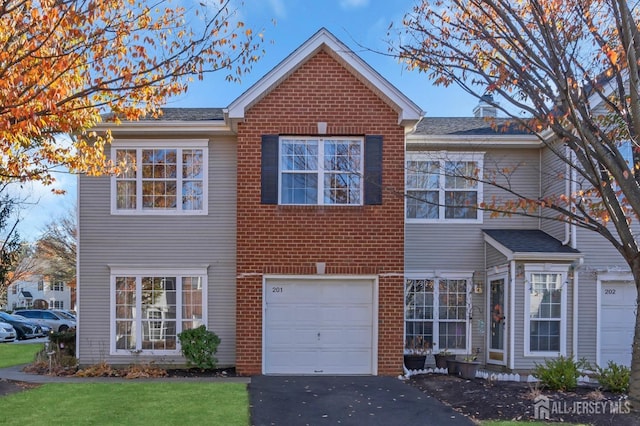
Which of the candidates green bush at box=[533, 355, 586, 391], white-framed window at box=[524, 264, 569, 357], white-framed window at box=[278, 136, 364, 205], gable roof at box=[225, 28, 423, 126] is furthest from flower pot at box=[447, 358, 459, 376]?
gable roof at box=[225, 28, 423, 126]

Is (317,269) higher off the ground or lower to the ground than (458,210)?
lower

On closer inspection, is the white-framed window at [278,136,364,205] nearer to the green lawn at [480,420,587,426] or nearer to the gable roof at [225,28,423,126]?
the gable roof at [225,28,423,126]

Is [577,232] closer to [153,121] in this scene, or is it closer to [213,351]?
[213,351]

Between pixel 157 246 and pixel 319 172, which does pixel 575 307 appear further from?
pixel 157 246

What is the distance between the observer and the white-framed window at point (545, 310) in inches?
465

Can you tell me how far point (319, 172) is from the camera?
1154cm

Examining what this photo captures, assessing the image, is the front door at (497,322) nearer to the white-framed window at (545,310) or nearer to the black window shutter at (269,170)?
the white-framed window at (545,310)

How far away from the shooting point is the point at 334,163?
38.1 ft

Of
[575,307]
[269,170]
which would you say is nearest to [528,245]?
[575,307]

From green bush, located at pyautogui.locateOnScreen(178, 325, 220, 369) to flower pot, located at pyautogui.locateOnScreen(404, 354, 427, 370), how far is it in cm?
436

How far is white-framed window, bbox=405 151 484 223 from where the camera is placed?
12.9m

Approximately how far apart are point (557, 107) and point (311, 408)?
6.12 m

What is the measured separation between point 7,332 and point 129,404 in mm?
19062

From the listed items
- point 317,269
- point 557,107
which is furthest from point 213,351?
point 557,107
